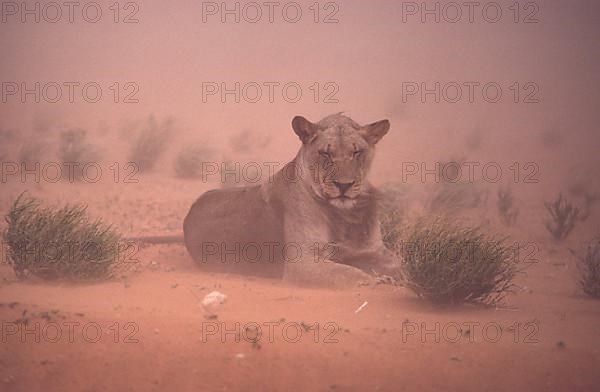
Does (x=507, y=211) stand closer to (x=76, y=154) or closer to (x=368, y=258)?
(x=368, y=258)

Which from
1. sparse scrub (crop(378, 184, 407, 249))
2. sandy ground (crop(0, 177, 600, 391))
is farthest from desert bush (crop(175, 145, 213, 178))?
sandy ground (crop(0, 177, 600, 391))

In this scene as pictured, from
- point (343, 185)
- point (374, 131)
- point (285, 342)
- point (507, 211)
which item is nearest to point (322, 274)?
point (343, 185)

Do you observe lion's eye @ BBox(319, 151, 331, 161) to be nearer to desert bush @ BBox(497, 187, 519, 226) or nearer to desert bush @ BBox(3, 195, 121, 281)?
desert bush @ BBox(3, 195, 121, 281)

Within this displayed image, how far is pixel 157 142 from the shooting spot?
1930 centimetres

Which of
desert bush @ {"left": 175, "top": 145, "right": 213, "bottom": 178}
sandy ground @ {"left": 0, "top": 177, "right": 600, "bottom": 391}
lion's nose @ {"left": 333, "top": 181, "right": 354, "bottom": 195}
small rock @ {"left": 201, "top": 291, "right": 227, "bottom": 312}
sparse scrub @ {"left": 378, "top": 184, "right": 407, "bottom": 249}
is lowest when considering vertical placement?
sandy ground @ {"left": 0, "top": 177, "right": 600, "bottom": 391}

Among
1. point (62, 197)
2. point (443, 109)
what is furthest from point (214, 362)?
point (443, 109)

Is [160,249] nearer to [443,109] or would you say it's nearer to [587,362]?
[587,362]

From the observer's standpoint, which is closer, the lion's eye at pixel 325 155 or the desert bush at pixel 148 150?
the lion's eye at pixel 325 155

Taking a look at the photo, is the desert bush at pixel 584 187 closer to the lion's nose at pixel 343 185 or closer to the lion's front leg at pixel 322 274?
the lion's nose at pixel 343 185

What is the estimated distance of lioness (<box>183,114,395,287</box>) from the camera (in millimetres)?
7805

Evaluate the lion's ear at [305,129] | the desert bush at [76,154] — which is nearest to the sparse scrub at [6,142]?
the desert bush at [76,154]

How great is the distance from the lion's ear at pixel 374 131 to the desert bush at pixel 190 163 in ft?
32.8

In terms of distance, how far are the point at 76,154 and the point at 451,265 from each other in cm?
1280

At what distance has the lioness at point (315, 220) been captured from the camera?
7.80 metres
